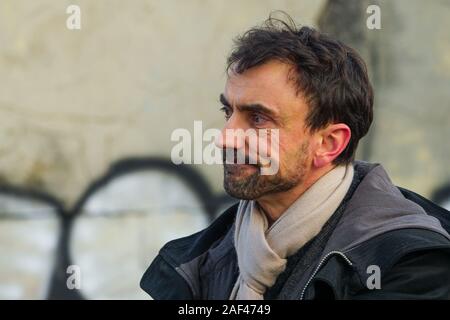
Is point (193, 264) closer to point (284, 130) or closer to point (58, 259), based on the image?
point (284, 130)

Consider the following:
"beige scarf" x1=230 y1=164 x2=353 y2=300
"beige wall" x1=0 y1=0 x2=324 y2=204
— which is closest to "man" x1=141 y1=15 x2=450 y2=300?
"beige scarf" x1=230 y1=164 x2=353 y2=300

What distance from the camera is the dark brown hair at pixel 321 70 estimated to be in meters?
2.14

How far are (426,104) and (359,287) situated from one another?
2.82m

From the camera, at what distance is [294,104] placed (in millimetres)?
2127

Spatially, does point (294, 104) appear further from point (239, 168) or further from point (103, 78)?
point (103, 78)

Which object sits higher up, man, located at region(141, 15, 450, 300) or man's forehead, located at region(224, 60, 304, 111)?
man's forehead, located at region(224, 60, 304, 111)

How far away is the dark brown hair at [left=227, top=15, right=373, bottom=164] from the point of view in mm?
2145

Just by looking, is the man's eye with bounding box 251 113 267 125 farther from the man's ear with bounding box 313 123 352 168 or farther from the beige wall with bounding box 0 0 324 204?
the beige wall with bounding box 0 0 324 204

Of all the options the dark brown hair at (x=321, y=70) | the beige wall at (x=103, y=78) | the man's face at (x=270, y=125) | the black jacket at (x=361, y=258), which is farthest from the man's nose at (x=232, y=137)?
the beige wall at (x=103, y=78)

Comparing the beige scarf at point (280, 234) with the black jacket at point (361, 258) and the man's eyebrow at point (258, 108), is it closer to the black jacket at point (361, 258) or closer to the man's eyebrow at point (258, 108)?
the black jacket at point (361, 258)

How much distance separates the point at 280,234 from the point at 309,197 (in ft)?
0.42

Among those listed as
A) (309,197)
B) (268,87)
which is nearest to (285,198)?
(309,197)

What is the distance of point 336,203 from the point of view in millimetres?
2133
